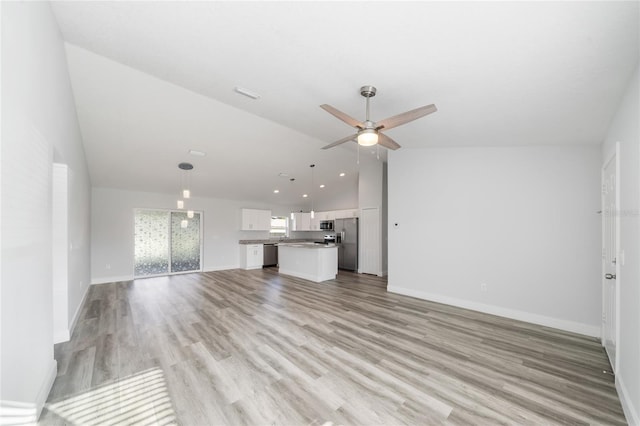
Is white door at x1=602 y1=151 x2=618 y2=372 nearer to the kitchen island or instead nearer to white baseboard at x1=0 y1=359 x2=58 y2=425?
white baseboard at x1=0 y1=359 x2=58 y2=425

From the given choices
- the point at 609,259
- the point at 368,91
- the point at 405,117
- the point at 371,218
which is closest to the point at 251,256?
the point at 371,218

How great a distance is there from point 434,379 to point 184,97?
4726mm

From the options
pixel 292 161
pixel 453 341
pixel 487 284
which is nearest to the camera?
pixel 453 341

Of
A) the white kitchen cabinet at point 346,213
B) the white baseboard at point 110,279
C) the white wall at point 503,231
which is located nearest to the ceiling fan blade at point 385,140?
the white wall at point 503,231

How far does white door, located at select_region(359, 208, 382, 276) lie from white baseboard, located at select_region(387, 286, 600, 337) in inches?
84.3

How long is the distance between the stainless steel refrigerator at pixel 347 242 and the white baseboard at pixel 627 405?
602 cm

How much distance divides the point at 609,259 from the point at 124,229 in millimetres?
9575

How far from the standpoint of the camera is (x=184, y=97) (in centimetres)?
378

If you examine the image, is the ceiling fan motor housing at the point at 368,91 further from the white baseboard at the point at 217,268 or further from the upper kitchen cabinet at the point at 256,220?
the white baseboard at the point at 217,268

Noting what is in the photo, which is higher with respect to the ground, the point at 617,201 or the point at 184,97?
the point at 184,97

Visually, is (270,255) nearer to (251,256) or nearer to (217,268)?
(251,256)

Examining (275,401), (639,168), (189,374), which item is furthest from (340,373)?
(639,168)

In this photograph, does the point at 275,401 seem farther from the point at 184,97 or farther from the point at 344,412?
the point at 184,97

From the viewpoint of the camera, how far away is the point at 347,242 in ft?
27.2
